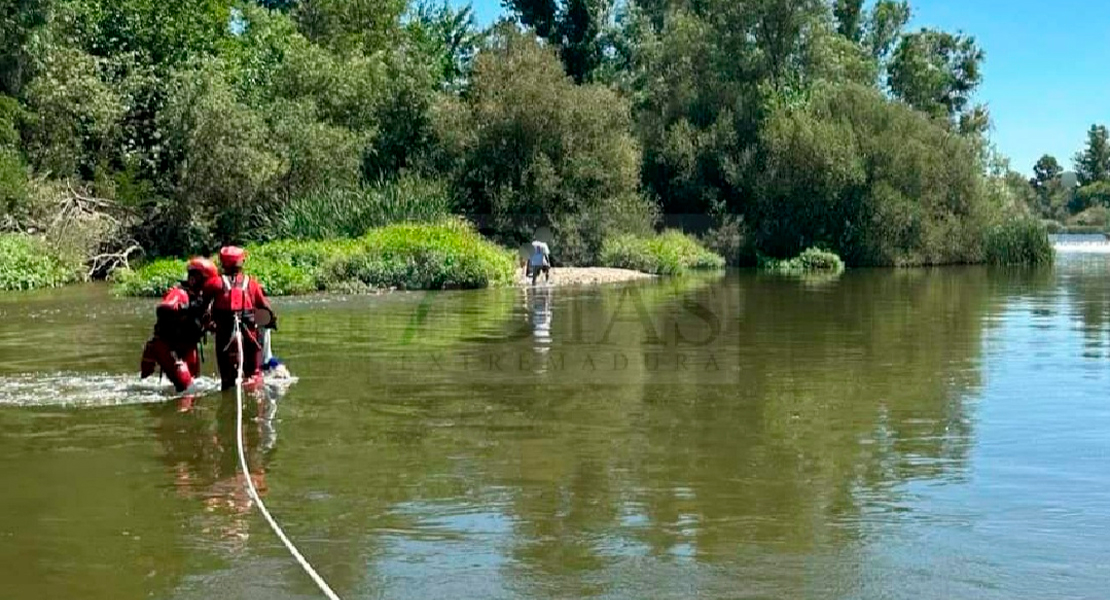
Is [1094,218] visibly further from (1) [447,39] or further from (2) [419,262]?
(2) [419,262]

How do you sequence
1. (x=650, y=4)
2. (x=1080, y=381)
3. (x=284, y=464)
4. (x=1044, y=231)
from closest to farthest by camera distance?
(x=284, y=464) → (x=1080, y=381) → (x=1044, y=231) → (x=650, y=4)

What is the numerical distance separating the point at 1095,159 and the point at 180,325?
154m

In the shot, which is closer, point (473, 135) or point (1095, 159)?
point (473, 135)

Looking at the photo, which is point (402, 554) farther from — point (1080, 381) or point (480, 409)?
point (1080, 381)

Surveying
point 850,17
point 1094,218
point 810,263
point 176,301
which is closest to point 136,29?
point 810,263

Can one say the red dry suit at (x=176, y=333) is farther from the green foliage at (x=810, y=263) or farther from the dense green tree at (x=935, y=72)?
the dense green tree at (x=935, y=72)

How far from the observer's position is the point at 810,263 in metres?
51.3

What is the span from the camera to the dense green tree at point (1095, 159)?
5842 inches

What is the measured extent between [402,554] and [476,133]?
3968cm

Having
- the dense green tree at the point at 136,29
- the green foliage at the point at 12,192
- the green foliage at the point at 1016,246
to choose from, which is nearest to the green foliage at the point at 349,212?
the green foliage at the point at 12,192

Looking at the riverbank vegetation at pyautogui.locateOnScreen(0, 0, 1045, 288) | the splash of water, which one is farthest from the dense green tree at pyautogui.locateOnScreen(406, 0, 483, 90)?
the splash of water

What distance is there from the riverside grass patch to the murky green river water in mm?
10498

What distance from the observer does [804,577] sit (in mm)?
7004

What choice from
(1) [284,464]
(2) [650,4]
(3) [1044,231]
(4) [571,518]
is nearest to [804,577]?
(4) [571,518]
